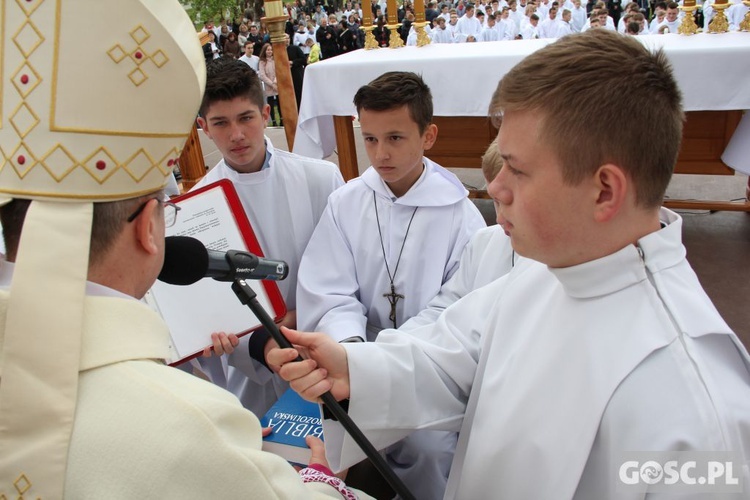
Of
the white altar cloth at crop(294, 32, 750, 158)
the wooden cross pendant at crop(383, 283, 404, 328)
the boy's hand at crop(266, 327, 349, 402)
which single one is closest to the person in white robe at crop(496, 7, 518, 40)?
the white altar cloth at crop(294, 32, 750, 158)

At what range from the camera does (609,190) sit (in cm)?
108

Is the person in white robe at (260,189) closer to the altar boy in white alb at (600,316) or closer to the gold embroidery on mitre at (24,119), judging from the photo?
the altar boy in white alb at (600,316)

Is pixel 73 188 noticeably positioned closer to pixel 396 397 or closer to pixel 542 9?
pixel 396 397

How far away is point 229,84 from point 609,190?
76.3 inches

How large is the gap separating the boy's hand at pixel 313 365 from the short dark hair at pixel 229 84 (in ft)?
5.07

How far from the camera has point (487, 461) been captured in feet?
4.33

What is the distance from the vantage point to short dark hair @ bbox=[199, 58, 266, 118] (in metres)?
2.61

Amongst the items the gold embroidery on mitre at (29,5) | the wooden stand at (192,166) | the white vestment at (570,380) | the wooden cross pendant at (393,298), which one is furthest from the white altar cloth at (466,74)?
the gold embroidery on mitre at (29,5)

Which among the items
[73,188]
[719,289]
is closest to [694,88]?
[719,289]

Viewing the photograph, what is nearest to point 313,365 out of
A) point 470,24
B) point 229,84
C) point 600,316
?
point 600,316

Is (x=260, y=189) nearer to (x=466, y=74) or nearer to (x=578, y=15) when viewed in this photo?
(x=466, y=74)

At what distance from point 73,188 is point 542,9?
1619cm

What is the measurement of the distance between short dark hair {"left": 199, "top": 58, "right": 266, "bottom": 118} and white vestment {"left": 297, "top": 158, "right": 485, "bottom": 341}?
1.92 feet

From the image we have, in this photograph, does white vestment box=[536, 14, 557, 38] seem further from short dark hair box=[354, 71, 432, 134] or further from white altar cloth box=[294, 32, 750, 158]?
short dark hair box=[354, 71, 432, 134]
